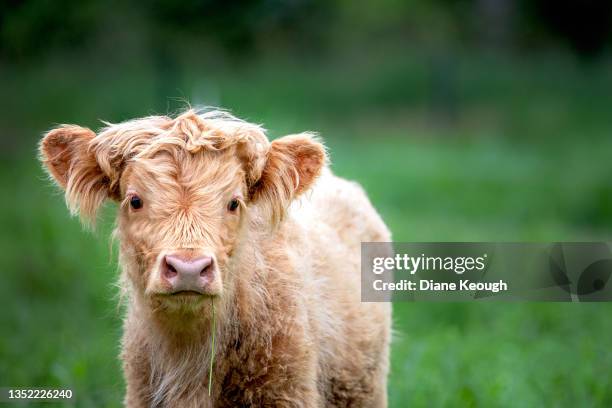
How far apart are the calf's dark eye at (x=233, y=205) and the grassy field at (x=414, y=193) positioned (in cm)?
105

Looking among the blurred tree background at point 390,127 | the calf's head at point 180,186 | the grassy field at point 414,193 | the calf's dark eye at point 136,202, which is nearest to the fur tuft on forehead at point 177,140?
the calf's head at point 180,186

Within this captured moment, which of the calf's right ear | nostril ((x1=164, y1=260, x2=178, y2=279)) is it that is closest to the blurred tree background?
the calf's right ear

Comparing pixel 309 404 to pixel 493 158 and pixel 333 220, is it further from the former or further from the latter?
pixel 493 158

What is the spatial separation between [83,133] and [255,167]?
3.17 ft

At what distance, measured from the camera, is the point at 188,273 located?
3.92 metres

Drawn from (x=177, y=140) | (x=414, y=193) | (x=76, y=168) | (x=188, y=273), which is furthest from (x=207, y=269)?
(x=414, y=193)

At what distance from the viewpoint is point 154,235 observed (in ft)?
13.9

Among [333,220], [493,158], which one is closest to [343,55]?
[493,158]

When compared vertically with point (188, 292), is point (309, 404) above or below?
below

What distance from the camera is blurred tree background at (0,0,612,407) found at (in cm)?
768

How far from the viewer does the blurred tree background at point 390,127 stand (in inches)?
302

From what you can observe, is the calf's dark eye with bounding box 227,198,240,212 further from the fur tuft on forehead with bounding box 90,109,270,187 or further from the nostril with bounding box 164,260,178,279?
the nostril with bounding box 164,260,178,279

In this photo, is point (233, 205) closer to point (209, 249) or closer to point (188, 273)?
point (209, 249)

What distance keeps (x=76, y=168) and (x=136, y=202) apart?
48cm
